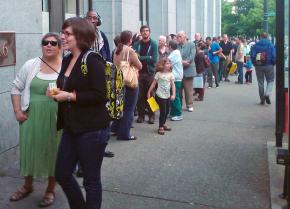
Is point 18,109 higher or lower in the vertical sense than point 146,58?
lower

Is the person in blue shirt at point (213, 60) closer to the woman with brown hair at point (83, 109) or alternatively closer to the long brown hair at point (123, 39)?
the long brown hair at point (123, 39)

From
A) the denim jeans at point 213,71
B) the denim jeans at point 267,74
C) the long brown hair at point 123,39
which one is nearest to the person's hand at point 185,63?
the denim jeans at point 267,74

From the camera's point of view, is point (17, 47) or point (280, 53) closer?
point (17, 47)

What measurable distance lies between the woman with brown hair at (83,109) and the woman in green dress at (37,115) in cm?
96

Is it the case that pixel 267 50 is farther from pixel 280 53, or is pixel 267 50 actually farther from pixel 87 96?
pixel 87 96

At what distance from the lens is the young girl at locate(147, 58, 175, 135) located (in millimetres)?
8508

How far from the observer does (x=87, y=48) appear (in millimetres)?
3793

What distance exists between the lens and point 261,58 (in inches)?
471

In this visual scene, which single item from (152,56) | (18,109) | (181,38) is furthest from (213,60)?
(18,109)

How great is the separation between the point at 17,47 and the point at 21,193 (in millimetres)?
1997

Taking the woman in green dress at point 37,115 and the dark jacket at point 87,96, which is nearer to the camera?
the dark jacket at point 87,96

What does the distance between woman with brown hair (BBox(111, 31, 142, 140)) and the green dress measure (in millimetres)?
2929

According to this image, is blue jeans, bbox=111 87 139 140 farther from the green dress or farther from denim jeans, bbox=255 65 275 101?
denim jeans, bbox=255 65 275 101

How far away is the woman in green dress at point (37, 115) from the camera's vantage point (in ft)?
15.7
